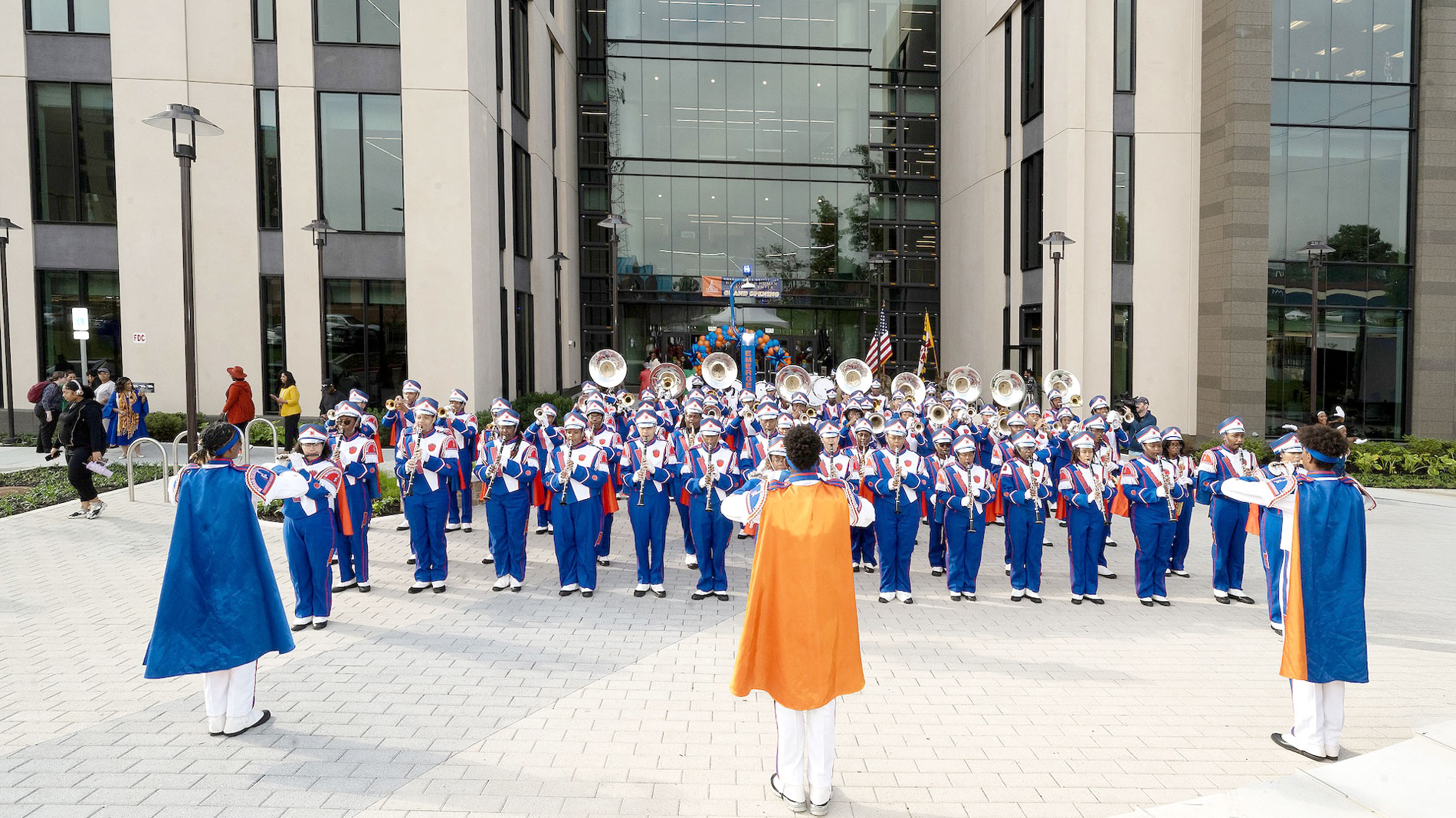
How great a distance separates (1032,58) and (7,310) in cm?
2832

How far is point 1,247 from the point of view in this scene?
1962cm

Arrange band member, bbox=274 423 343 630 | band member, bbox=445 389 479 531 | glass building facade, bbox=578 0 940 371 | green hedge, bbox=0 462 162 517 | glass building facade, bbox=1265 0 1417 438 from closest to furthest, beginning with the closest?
1. band member, bbox=274 423 343 630
2. band member, bbox=445 389 479 531
3. green hedge, bbox=0 462 162 517
4. glass building facade, bbox=1265 0 1417 438
5. glass building facade, bbox=578 0 940 371

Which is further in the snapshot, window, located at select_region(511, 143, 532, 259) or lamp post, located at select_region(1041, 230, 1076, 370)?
window, located at select_region(511, 143, 532, 259)

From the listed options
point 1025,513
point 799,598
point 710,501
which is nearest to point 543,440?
point 710,501

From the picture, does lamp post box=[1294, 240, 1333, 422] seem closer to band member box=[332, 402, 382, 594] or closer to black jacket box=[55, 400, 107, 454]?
band member box=[332, 402, 382, 594]

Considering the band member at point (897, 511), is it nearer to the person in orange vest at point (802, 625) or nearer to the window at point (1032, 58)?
the person in orange vest at point (802, 625)

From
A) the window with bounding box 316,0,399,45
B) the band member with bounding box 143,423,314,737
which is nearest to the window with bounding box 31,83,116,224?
the window with bounding box 316,0,399,45

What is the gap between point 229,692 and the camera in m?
5.75

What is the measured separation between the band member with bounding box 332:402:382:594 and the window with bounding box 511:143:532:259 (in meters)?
16.8

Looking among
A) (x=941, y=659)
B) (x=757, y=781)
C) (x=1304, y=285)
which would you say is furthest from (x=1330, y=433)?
(x=1304, y=285)

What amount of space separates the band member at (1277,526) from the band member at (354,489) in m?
8.30

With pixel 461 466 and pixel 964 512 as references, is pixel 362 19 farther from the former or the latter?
pixel 964 512

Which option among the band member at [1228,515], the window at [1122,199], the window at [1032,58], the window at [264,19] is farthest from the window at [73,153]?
the window at [1122,199]

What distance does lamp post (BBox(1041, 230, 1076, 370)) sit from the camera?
70.6ft
